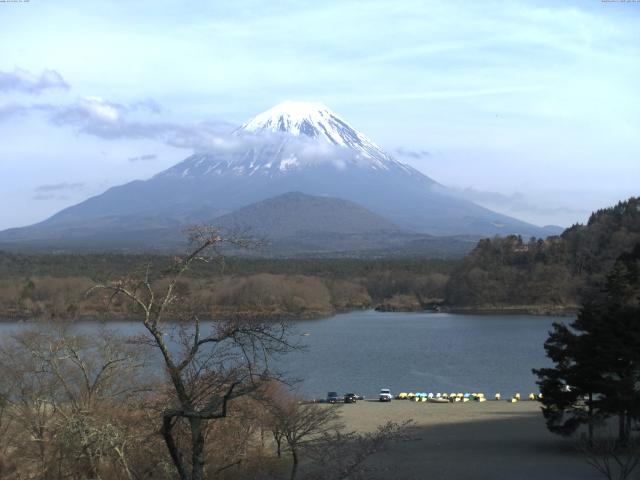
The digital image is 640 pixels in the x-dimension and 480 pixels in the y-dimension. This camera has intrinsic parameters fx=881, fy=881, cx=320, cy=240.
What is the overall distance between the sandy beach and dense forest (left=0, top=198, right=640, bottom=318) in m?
27.7

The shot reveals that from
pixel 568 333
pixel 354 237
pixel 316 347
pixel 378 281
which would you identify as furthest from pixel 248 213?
pixel 568 333

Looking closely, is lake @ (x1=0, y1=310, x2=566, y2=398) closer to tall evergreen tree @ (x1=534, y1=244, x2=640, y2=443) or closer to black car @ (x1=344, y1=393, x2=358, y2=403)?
black car @ (x1=344, y1=393, x2=358, y2=403)

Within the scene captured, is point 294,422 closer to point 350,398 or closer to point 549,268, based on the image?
point 350,398

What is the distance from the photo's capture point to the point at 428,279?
66188mm

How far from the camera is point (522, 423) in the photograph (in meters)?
18.5

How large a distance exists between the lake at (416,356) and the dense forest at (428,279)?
24.6 feet

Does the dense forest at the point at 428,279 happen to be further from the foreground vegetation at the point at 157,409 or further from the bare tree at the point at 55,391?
the foreground vegetation at the point at 157,409

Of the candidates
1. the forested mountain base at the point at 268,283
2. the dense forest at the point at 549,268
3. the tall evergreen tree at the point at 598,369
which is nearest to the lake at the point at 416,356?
the tall evergreen tree at the point at 598,369

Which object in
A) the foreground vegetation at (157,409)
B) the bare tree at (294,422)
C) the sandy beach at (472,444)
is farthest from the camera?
the sandy beach at (472,444)

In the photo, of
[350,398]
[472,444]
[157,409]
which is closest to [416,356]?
[350,398]

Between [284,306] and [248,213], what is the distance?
10141cm

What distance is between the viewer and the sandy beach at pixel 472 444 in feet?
43.4

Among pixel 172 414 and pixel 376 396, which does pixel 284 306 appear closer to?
pixel 376 396

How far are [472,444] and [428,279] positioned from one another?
165 feet
